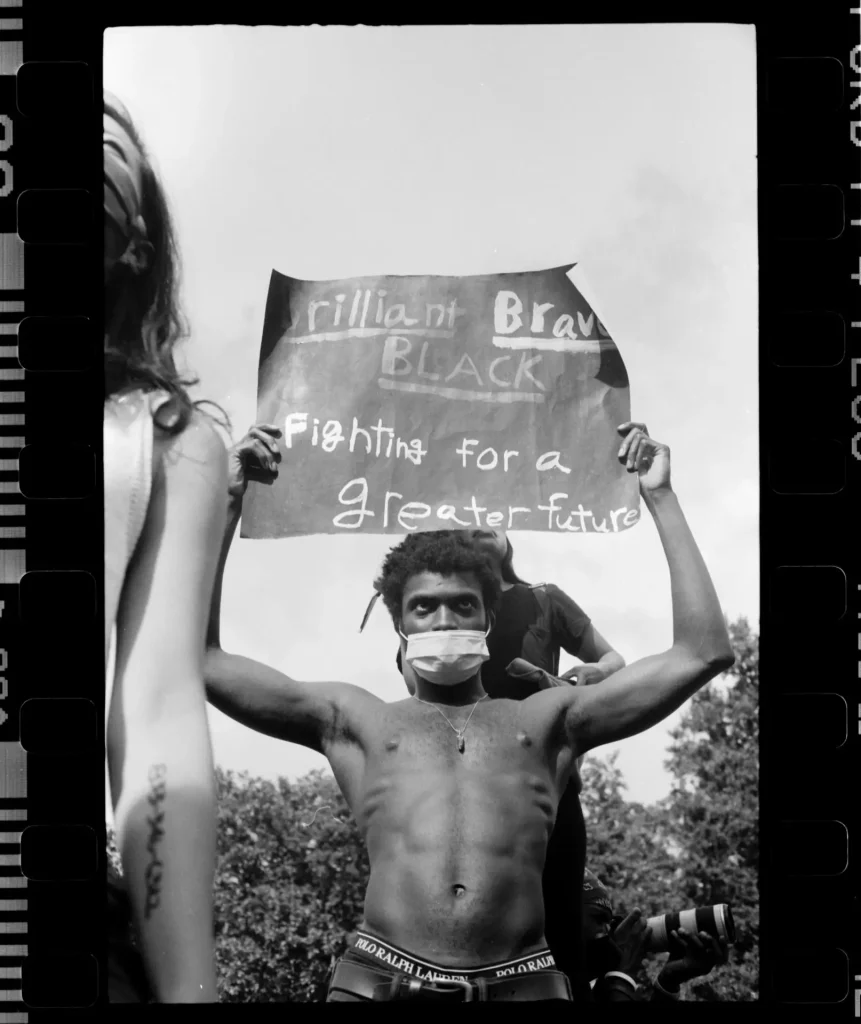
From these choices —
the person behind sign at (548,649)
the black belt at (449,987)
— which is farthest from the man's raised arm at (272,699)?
the black belt at (449,987)

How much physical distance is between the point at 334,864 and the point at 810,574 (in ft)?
5.08

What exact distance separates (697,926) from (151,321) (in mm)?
2275

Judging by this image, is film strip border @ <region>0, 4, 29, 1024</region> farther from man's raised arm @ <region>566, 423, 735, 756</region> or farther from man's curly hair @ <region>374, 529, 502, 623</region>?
man's raised arm @ <region>566, 423, 735, 756</region>

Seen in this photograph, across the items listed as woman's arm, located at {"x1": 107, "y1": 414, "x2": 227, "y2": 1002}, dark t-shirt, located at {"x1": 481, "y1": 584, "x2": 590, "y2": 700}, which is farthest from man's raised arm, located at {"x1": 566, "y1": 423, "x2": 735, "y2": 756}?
woman's arm, located at {"x1": 107, "y1": 414, "x2": 227, "y2": 1002}

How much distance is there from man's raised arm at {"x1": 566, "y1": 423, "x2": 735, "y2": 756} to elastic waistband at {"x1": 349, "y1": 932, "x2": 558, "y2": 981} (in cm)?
58

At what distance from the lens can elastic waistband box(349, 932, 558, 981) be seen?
12.9 feet

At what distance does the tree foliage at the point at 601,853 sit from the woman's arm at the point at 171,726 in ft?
0.26

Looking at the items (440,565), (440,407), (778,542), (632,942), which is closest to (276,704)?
(440,565)

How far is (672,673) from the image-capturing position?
4168 mm

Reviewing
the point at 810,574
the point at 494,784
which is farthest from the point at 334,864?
the point at 810,574

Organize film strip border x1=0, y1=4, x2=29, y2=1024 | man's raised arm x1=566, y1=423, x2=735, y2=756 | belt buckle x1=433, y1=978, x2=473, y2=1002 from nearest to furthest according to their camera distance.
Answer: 1. belt buckle x1=433, y1=978, x2=473, y2=1002
2. film strip border x1=0, y1=4, x2=29, y2=1024
3. man's raised arm x1=566, y1=423, x2=735, y2=756

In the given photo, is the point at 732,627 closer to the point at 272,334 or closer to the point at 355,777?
the point at 355,777

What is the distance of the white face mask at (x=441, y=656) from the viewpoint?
415cm

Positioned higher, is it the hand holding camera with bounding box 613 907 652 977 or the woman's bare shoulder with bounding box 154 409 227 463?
the woman's bare shoulder with bounding box 154 409 227 463
